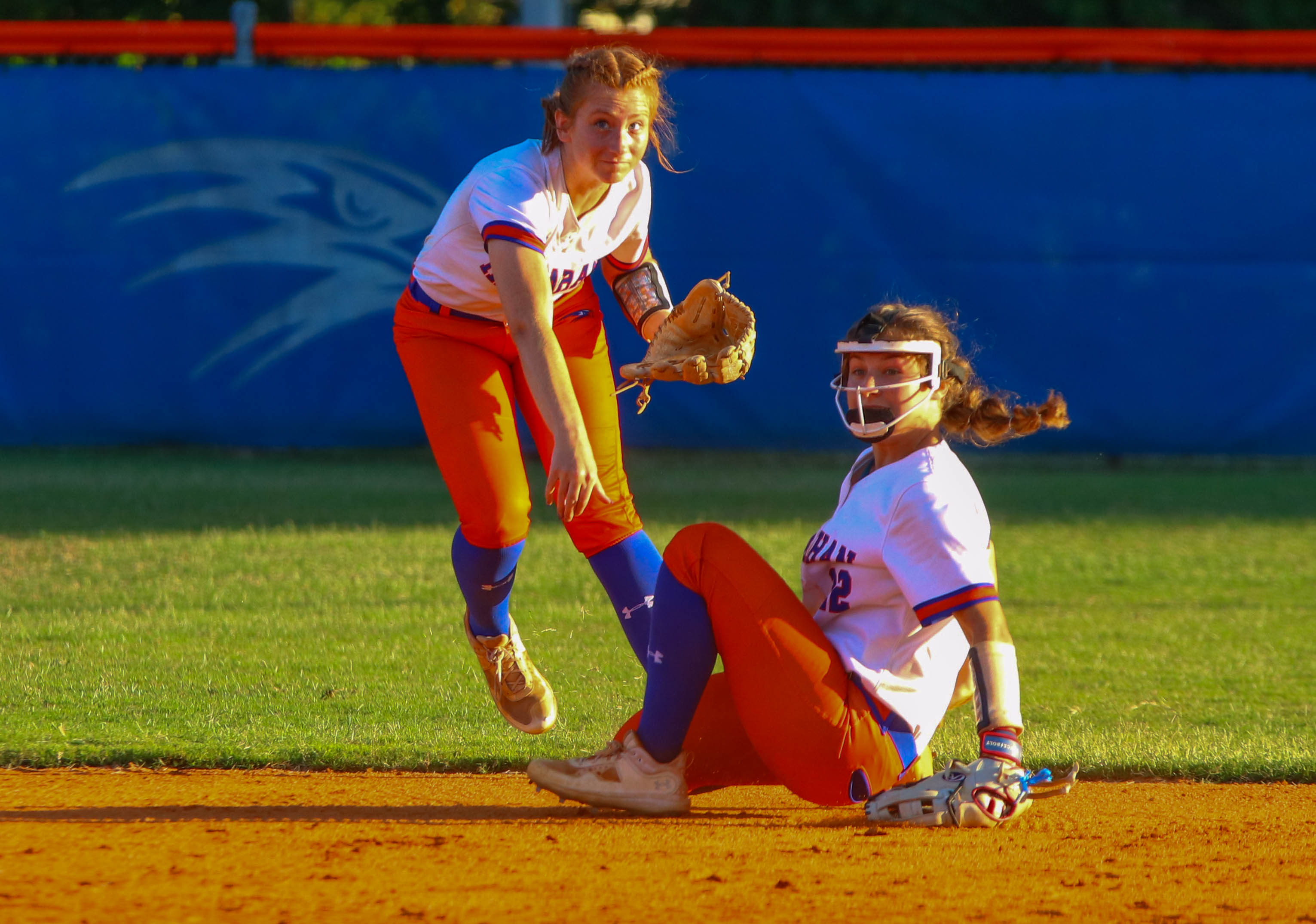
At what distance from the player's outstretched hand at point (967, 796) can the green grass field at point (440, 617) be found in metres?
0.97

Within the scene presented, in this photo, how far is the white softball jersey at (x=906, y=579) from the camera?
3070 millimetres

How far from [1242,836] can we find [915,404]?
1235 millimetres

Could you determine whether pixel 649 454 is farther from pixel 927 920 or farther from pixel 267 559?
pixel 927 920

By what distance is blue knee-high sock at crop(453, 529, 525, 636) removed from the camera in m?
3.99

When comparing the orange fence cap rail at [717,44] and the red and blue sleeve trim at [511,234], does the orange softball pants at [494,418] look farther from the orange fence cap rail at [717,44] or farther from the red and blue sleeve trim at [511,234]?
the orange fence cap rail at [717,44]

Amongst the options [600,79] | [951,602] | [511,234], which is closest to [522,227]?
[511,234]

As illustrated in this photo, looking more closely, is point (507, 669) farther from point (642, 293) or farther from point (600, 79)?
point (600, 79)

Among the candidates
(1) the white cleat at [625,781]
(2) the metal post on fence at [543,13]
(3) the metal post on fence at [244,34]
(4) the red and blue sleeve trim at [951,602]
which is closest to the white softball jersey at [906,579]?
(4) the red and blue sleeve trim at [951,602]

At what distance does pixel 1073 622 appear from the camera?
19.7 ft

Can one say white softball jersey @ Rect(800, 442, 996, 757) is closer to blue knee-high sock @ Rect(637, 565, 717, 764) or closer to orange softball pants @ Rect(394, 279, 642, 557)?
blue knee-high sock @ Rect(637, 565, 717, 764)

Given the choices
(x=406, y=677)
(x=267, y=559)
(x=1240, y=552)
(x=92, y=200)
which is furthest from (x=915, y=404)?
(x=92, y=200)

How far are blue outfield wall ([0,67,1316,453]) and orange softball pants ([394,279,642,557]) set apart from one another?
599 cm

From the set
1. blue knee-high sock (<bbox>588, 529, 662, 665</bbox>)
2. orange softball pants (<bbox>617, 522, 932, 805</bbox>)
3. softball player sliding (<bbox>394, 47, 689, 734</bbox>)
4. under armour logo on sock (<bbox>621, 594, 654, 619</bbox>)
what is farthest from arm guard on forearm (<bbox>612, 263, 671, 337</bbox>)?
orange softball pants (<bbox>617, 522, 932, 805</bbox>)

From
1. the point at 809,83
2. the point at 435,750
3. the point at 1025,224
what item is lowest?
the point at 435,750
